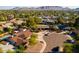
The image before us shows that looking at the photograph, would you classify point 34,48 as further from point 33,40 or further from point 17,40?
point 17,40

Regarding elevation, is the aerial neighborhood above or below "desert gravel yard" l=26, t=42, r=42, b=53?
above

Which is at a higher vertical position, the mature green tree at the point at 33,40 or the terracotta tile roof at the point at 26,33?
the terracotta tile roof at the point at 26,33

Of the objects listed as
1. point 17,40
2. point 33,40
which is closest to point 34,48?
point 33,40

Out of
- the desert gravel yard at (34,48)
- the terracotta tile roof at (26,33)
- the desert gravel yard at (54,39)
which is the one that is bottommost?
the desert gravel yard at (34,48)

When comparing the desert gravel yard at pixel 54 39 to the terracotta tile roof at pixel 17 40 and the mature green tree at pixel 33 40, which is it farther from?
the terracotta tile roof at pixel 17 40

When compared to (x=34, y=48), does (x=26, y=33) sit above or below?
above

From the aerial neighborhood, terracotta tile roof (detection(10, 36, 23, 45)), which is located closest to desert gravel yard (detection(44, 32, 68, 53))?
the aerial neighborhood

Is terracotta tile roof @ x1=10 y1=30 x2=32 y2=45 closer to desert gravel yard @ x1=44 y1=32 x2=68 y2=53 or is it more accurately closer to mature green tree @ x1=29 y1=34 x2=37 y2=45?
mature green tree @ x1=29 y1=34 x2=37 y2=45

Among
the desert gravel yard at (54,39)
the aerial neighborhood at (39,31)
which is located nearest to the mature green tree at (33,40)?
the aerial neighborhood at (39,31)
